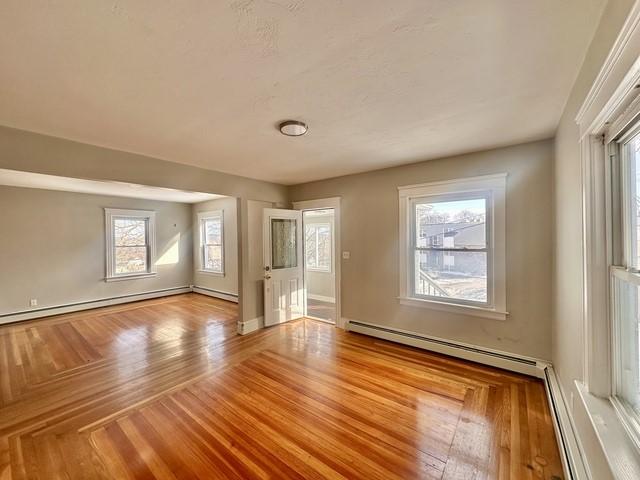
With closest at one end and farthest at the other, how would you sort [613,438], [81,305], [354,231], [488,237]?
[613,438]
[488,237]
[354,231]
[81,305]

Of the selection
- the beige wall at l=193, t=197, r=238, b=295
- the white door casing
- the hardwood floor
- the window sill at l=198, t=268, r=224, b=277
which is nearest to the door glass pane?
the white door casing

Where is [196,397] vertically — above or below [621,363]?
below

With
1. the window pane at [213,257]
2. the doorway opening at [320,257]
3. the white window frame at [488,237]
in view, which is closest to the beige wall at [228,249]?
the window pane at [213,257]

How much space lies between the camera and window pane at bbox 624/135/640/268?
116 centimetres

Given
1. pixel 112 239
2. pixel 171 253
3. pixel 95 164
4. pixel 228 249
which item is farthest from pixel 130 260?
pixel 95 164

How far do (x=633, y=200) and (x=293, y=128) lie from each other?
6.93 ft

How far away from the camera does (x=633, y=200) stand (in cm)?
121

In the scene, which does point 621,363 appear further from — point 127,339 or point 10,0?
point 127,339

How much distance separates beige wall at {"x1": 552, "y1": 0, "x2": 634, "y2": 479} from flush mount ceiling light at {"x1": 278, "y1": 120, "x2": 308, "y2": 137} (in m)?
1.78

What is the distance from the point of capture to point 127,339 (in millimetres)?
3992

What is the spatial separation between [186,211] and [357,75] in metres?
6.73

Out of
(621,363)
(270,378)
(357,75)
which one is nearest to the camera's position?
(621,363)

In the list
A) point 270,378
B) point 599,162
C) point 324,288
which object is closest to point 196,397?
point 270,378

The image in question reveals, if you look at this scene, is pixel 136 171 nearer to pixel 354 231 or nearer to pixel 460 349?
pixel 354 231
